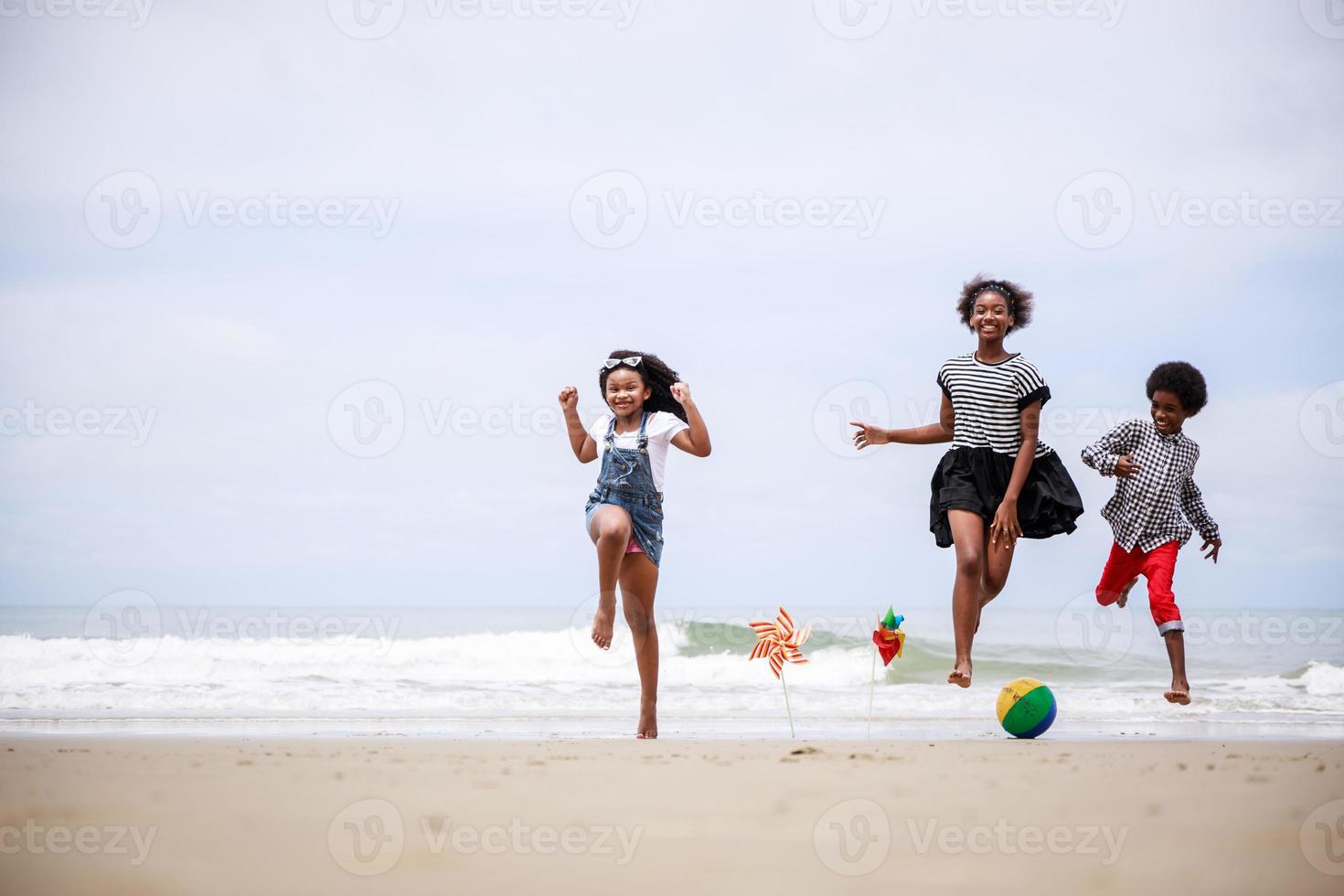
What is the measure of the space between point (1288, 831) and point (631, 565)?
3403 mm

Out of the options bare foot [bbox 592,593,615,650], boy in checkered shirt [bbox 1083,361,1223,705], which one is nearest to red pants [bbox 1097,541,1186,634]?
boy in checkered shirt [bbox 1083,361,1223,705]

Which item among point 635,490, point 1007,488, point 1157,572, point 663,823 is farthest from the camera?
point 1157,572

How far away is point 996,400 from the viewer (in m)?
5.99

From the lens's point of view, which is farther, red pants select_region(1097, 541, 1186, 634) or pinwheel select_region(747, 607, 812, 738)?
red pants select_region(1097, 541, 1186, 634)

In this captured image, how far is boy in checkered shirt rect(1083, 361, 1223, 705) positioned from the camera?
6.32m

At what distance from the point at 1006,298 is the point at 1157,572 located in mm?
1694

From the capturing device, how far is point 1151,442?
6414mm

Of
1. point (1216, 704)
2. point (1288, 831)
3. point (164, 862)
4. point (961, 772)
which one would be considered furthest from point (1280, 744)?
point (164, 862)

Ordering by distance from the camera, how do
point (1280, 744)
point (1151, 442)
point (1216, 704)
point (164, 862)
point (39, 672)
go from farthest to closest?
point (39, 672)
point (1216, 704)
point (1151, 442)
point (1280, 744)
point (164, 862)

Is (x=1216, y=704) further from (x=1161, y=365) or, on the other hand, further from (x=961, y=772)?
(x=961, y=772)

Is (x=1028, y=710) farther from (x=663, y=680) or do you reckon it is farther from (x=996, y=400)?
(x=663, y=680)

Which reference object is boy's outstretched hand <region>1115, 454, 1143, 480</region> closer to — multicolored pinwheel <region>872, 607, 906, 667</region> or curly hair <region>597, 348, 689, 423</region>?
multicolored pinwheel <region>872, 607, 906, 667</region>

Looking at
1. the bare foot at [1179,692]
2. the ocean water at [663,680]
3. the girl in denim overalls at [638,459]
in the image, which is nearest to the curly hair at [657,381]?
the girl in denim overalls at [638,459]

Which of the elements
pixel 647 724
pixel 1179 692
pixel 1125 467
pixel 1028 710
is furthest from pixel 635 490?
pixel 1179 692
